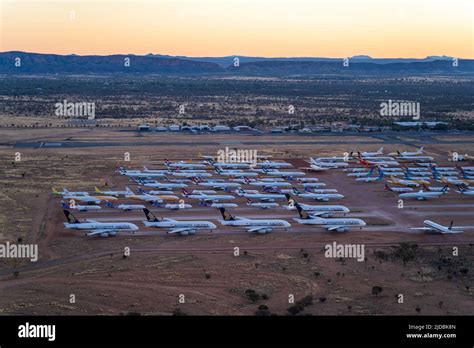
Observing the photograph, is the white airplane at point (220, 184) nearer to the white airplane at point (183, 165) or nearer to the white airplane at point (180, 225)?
the white airplane at point (183, 165)

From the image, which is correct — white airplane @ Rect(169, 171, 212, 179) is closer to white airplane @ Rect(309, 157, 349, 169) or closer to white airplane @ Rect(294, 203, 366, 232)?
white airplane @ Rect(309, 157, 349, 169)

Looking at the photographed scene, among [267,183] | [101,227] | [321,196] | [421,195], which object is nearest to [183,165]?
[267,183]

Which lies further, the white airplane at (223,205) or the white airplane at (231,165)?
the white airplane at (231,165)

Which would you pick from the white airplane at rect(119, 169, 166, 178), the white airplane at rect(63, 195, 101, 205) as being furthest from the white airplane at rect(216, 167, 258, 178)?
the white airplane at rect(63, 195, 101, 205)

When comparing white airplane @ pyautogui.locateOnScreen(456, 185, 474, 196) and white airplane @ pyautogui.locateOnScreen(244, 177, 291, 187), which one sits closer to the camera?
white airplane @ pyautogui.locateOnScreen(456, 185, 474, 196)

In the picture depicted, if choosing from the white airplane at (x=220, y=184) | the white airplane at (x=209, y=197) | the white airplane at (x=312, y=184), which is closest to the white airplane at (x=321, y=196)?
the white airplane at (x=312, y=184)

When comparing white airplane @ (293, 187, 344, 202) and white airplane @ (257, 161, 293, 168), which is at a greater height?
white airplane @ (257, 161, 293, 168)

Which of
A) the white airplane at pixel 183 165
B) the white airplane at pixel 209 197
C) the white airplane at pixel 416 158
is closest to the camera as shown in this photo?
the white airplane at pixel 209 197
